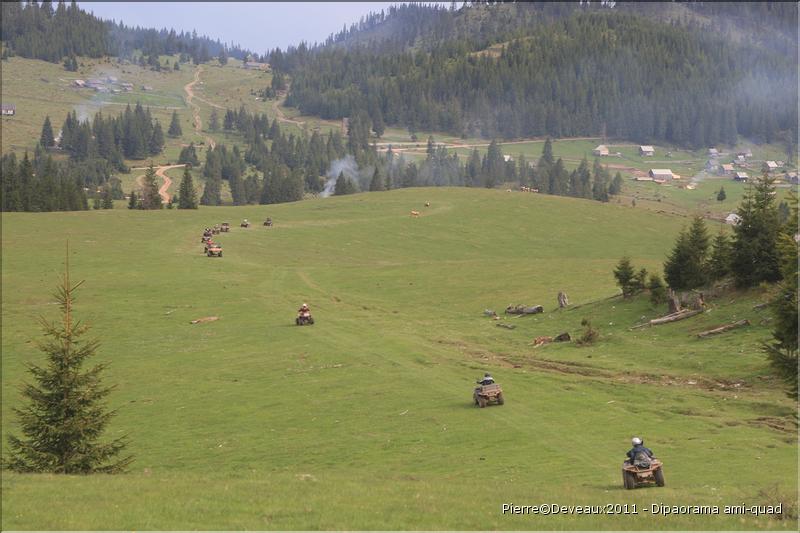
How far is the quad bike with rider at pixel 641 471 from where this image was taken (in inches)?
1008

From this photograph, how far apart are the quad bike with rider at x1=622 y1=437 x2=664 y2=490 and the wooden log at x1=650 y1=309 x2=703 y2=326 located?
98.1 feet

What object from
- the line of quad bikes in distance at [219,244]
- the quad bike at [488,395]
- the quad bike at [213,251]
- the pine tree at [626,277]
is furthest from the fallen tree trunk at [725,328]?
the quad bike at [213,251]

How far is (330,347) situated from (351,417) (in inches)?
644

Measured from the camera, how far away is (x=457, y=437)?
3444 centimetres

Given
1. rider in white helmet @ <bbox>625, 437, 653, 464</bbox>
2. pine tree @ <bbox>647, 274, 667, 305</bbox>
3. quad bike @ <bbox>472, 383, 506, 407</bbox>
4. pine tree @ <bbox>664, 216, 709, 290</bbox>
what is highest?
pine tree @ <bbox>664, 216, 709, 290</bbox>

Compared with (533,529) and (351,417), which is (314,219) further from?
(533,529)

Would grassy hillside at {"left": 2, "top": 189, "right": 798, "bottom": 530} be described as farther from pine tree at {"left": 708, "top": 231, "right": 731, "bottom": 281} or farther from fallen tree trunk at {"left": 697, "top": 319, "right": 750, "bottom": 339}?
pine tree at {"left": 708, "top": 231, "right": 731, "bottom": 281}

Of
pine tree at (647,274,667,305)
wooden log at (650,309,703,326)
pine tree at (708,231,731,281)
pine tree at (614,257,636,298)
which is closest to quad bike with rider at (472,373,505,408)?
wooden log at (650,309,703,326)

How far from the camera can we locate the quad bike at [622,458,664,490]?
2559 centimetres

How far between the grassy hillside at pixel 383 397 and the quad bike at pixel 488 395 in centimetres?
83

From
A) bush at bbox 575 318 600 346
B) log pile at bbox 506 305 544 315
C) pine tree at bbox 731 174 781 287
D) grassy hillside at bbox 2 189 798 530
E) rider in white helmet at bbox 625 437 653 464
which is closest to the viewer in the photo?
grassy hillside at bbox 2 189 798 530

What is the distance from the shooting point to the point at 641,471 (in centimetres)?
2556

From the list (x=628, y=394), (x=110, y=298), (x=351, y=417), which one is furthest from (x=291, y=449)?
(x=110, y=298)

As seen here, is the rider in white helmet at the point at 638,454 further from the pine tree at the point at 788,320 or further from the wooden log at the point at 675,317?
the wooden log at the point at 675,317
